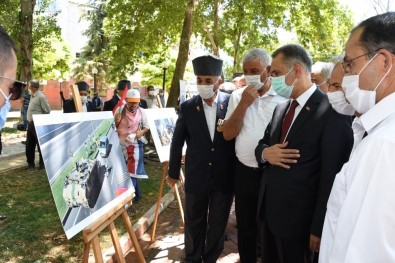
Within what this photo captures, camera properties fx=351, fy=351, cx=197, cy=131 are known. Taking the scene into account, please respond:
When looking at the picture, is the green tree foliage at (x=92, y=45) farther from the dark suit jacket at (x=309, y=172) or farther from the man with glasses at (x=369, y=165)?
the man with glasses at (x=369, y=165)

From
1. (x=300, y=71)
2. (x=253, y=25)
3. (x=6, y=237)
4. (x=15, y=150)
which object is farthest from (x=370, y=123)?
(x=253, y=25)

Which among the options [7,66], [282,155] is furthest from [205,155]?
[7,66]

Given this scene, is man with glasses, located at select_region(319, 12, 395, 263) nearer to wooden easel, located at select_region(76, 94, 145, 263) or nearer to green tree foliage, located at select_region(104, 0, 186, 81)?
wooden easel, located at select_region(76, 94, 145, 263)

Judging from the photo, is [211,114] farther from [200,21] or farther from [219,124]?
[200,21]

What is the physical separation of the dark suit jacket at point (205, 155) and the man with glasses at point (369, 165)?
178 cm

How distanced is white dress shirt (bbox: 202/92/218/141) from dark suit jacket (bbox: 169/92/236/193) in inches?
1.6

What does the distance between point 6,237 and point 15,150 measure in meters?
7.03

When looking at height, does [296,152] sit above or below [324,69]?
below

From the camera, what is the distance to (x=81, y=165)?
8.77 ft

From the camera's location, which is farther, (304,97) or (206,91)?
(206,91)

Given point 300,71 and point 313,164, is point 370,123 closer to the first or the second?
point 313,164

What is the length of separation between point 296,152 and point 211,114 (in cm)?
126

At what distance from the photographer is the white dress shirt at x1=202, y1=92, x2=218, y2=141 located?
3459 millimetres

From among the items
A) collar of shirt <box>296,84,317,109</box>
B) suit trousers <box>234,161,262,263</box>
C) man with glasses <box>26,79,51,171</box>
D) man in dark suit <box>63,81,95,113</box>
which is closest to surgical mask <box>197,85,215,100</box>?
suit trousers <box>234,161,262,263</box>
